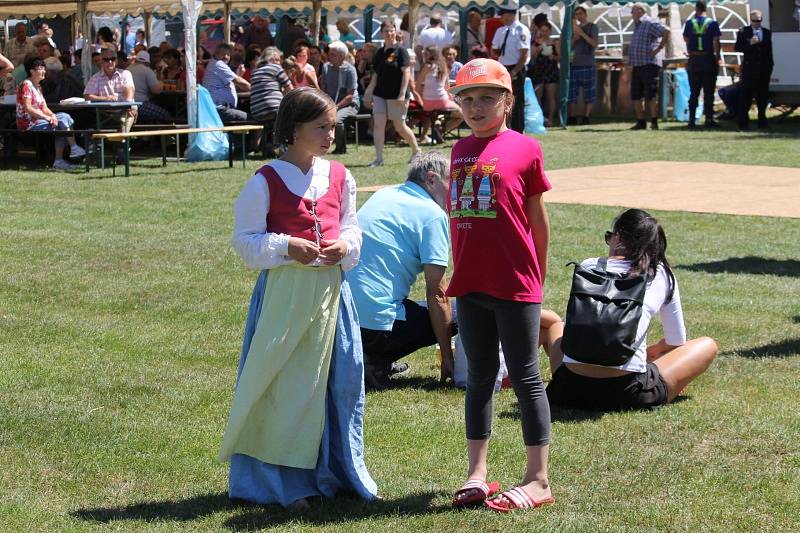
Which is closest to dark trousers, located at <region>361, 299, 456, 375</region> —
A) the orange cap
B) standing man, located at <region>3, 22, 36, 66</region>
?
the orange cap

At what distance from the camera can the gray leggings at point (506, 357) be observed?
4438 millimetres

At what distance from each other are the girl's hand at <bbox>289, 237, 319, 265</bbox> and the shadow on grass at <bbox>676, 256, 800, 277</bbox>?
585cm

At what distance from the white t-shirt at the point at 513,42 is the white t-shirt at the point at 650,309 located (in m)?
15.4

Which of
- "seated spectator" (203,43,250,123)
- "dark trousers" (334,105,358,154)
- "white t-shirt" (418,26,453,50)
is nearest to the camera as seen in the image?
"dark trousers" (334,105,358,154)

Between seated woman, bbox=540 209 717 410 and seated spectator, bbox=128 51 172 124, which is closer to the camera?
seated woman, bbox=540 209 717 410

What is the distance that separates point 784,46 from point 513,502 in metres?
20.8

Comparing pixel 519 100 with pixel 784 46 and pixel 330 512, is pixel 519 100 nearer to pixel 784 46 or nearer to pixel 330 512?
pixel 784 46

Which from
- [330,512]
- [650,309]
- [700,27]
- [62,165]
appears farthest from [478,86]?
[700,27]

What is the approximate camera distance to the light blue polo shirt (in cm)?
633

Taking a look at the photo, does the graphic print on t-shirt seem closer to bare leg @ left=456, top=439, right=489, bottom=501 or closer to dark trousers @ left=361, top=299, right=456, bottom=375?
bare leg @ left=456, top=439, right=489, bottom=501

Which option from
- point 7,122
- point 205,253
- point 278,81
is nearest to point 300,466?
point 205,253

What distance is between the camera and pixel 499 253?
4.39 m

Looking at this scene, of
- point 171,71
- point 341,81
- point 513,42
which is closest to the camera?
point 341,81

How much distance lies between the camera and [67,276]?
9430 mm
